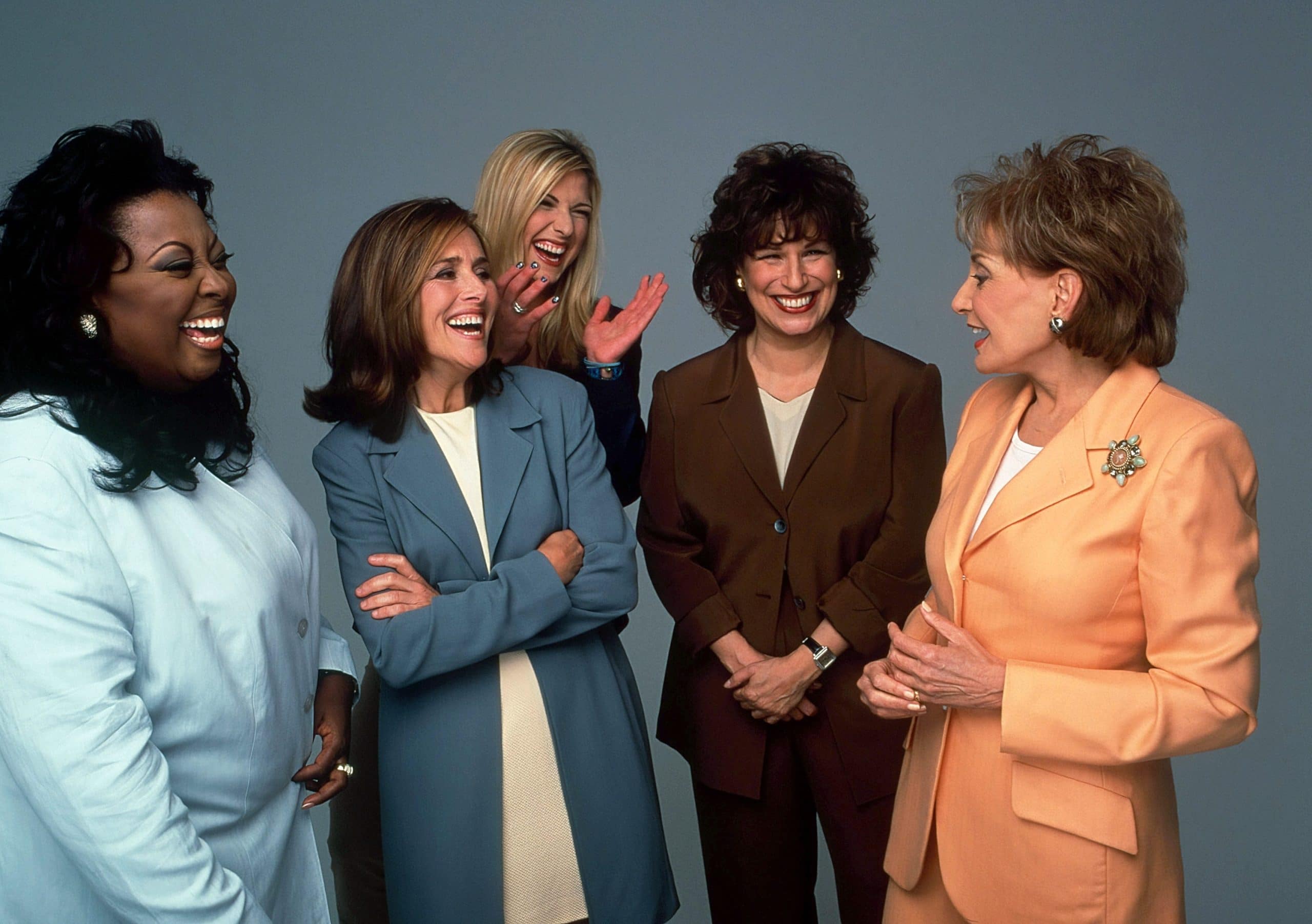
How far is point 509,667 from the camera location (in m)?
2.48

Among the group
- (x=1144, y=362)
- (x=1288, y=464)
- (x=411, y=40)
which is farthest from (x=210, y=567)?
(x=1288, y=464)

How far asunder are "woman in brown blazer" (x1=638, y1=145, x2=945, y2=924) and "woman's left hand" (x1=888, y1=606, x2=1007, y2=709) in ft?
2.05

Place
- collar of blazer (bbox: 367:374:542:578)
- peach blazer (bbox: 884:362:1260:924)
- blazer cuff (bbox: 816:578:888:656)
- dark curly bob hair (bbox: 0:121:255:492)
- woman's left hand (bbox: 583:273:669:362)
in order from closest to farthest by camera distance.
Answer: dark curly bob hair (bbox: 0:121:255:492), peach blazer (bbox: 884:362:1260:924), collar of blazer (bbox: 367:374:542:578), blazer cuff (bbox: 816:578:888:656), woman's left hand (bbox: 583:273:669:362)

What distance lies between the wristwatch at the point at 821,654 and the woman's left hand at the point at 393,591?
0.91m

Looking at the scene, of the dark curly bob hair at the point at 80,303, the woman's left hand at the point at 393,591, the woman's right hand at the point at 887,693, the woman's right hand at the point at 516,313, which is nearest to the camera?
the dark curly bob hair at the point at 80,303

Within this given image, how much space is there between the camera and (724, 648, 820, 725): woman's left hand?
2.80 metres

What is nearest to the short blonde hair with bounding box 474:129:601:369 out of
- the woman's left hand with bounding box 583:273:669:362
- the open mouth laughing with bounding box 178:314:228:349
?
the woman's left hand with bounding box 583:273:669:362

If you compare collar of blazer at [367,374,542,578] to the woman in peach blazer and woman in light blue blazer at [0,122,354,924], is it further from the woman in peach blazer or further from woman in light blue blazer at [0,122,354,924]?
the woman in peach blazer

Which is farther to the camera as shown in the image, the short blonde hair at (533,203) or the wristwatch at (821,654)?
the short blonde hair at (533,203)

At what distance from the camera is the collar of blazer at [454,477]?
2.48 meters

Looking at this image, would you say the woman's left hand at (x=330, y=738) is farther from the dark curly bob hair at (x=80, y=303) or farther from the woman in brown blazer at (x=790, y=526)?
the woman in brown blazer at (x=790, y=526)

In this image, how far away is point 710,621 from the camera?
287 centimetres

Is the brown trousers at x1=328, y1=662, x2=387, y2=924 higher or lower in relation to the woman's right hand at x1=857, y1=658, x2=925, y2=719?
lower

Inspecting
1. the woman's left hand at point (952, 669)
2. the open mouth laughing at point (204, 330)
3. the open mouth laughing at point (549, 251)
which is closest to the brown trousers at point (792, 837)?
the woman's left hand at point (952, 669)
